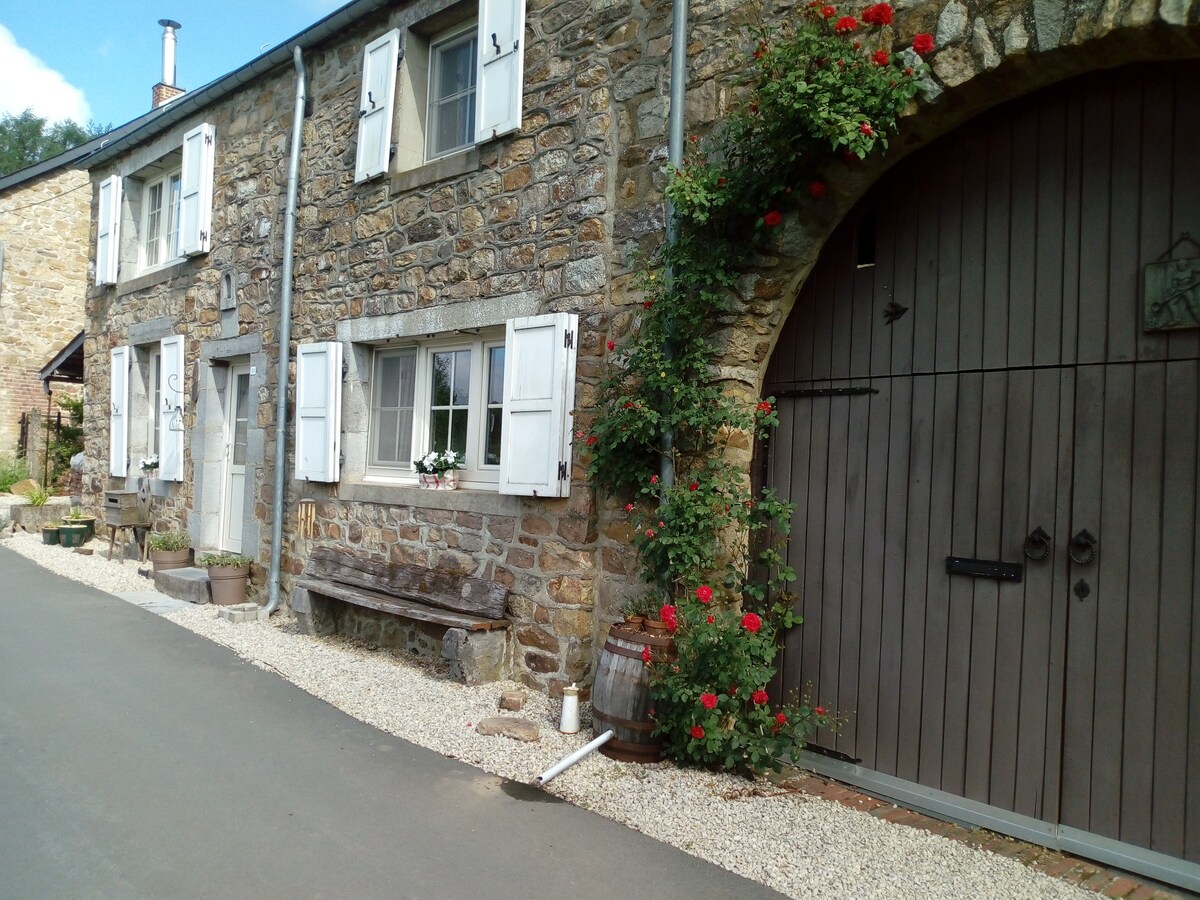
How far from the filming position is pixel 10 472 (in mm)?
15758

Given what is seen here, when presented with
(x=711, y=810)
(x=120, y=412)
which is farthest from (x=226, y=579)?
A: (x=711, y=810)

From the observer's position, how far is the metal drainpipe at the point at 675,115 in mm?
4367

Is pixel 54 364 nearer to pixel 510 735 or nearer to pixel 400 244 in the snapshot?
pixel 400 244

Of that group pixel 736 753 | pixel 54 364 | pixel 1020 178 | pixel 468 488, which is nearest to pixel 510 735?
pixel 736 753

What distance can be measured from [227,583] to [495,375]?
11.1ft

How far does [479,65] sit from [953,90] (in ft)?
10.8

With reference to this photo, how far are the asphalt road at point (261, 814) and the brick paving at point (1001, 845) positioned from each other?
0.75 meters

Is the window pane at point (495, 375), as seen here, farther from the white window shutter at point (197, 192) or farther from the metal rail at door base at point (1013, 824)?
the white window shutter at point (197, 192)

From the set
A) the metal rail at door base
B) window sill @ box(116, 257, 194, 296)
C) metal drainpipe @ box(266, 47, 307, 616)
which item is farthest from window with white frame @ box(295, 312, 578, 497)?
window sill @ box(116, 257, 194, 296)

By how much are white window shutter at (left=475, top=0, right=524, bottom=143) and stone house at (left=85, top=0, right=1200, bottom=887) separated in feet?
0.07

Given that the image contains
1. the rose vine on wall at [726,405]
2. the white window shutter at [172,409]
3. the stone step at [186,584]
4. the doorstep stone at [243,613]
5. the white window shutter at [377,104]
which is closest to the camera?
the rose vine on wall at [726,405]

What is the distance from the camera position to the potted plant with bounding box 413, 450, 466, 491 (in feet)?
19.7

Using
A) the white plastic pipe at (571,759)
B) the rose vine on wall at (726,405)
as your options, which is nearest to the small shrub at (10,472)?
the rose vine on wall at (726,405)

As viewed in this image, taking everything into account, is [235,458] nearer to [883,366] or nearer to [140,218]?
[140,218]
